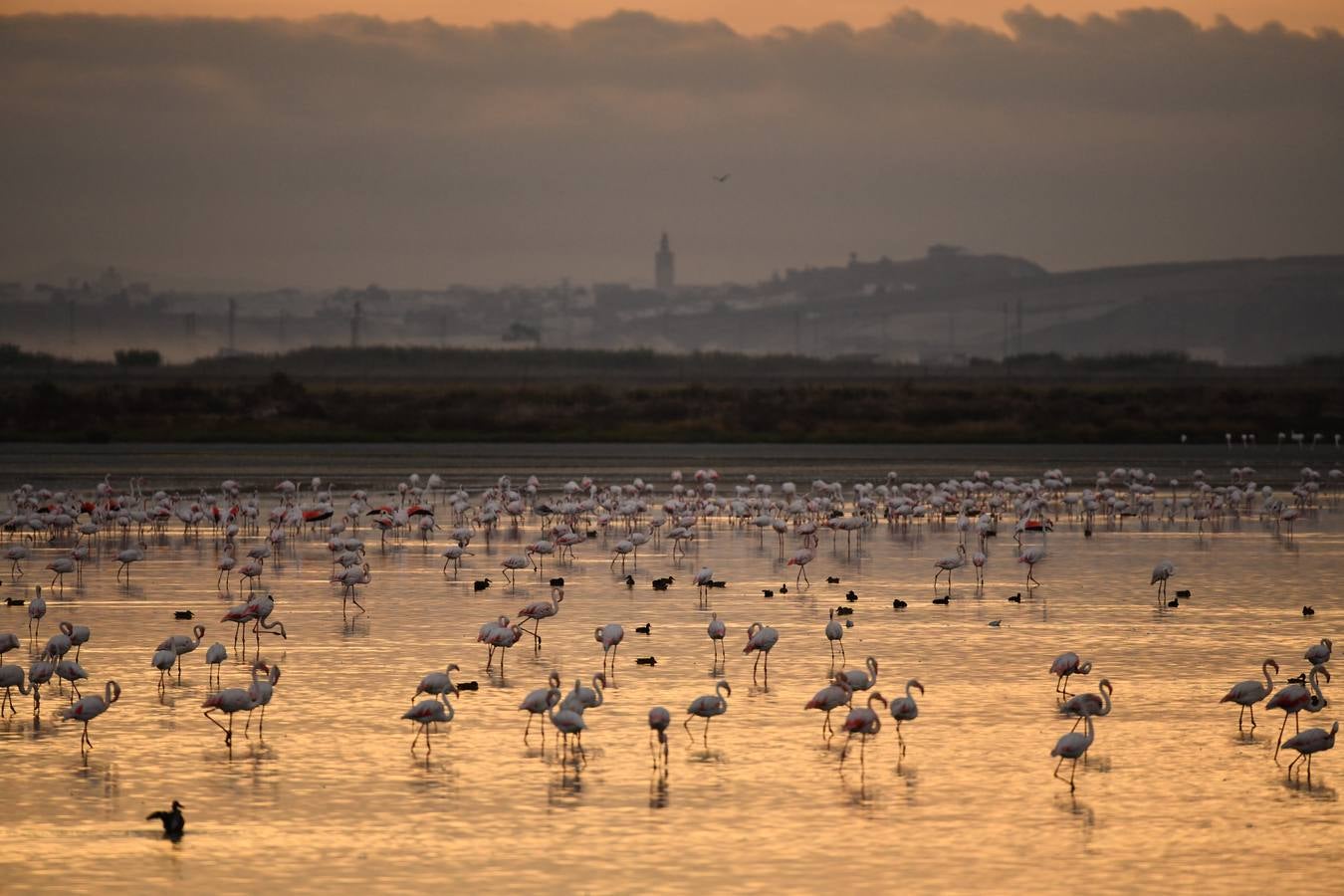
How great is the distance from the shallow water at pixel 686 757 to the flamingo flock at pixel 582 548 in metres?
0.28

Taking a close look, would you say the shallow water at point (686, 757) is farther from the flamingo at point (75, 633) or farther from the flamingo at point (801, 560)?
the flamingo at point (75, 633)

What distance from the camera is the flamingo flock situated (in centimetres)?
1495

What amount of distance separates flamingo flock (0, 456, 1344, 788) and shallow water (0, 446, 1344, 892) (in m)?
0.28

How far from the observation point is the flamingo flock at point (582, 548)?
15.0 metres

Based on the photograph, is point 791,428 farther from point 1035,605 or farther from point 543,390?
point 1035,605

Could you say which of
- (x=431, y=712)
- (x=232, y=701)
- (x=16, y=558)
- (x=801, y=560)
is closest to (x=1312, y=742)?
(x=431, y=712)

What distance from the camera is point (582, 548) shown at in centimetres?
3111

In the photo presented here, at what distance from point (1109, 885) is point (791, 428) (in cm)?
5665

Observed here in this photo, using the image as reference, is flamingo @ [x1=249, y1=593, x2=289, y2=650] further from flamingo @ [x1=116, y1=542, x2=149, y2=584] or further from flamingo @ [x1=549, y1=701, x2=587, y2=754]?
flamingo @ [x1=116, y1=542, x2=149, y2=584]

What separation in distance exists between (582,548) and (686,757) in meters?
16.6

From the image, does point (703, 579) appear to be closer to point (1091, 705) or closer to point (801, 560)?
point (801, 560)

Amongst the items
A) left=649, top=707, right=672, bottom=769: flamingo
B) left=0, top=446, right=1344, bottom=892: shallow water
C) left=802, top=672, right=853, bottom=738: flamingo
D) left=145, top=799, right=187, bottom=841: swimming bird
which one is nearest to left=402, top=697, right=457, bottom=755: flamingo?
left=0, top=446, right=1344, bottom=892: shallow water

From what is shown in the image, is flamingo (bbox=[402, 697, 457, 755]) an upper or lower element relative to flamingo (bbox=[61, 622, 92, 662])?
lower

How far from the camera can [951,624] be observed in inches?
842
